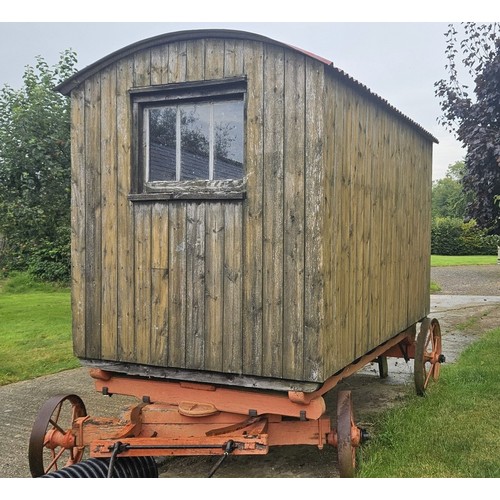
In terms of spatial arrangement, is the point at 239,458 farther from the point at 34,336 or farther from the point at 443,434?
the point at 34,336

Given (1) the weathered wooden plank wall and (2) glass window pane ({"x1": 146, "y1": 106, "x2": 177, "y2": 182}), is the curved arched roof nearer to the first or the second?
(1) the weathered wooden plank wall

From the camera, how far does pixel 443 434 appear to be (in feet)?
17.0

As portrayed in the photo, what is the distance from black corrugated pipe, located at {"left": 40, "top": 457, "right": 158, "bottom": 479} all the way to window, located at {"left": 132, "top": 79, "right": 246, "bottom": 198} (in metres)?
2.04

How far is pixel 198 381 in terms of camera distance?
4.52m

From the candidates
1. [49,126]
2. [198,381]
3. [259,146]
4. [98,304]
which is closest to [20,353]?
[49,126]

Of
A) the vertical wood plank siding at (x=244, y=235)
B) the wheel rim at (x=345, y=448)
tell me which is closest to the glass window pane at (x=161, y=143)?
the vertical wood plank siding at (x=244, y=235)

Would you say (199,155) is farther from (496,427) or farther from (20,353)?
(20,353)

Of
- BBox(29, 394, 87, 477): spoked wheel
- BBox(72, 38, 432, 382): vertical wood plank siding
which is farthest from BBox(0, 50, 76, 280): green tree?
BBox(29, 394, 87, 477): spoked wheel

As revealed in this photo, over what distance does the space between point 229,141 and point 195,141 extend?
0.27m

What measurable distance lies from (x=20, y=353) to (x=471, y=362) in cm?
702

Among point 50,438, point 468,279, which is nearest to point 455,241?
point 468,279
